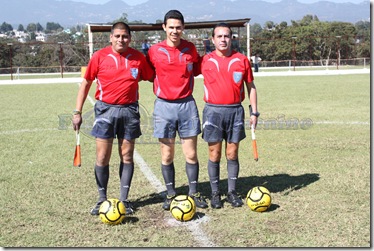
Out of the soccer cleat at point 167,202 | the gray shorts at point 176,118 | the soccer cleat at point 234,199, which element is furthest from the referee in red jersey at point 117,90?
the soccer cleat at point 234,199

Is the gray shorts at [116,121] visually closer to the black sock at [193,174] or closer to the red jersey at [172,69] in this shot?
the red jersey at [172,69]

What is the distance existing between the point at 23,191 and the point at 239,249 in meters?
3.19

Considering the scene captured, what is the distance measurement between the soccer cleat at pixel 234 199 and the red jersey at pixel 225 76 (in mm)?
1066

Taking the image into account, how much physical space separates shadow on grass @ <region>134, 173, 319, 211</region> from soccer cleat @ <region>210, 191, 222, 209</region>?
362mm

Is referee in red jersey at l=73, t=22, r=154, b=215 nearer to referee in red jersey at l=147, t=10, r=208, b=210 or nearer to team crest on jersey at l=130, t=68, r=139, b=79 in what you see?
team crest on jersey at l=130, t=68, r=139, b=79

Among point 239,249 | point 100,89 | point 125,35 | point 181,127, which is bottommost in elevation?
point 239,249

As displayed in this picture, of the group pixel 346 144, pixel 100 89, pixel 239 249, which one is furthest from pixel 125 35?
pixel 346 144

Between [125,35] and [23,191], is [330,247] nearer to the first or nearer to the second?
[125,35]

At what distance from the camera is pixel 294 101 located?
15.8 metres

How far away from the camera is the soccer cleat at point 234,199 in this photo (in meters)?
5.26

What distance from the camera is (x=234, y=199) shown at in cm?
531

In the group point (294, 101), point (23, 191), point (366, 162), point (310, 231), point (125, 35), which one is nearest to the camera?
point (310, 231)

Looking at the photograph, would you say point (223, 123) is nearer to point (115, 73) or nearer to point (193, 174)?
point (193, 174)

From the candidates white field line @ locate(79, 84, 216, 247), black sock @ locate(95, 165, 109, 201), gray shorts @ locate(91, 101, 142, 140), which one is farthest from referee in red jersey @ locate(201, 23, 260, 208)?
black sock @ locate(95, 165, 109, 201)
